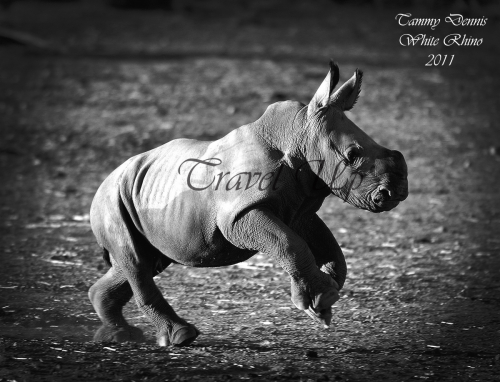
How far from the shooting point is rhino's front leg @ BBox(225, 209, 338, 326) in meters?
3.95

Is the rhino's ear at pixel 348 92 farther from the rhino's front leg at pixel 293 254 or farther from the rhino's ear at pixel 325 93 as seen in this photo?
the rhino's front leg at pixel 293 254

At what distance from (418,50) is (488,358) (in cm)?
1146

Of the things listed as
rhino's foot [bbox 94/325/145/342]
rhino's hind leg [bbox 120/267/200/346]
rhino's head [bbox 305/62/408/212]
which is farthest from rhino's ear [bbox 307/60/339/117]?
rhino's foot [bbox 94/325/145/342]

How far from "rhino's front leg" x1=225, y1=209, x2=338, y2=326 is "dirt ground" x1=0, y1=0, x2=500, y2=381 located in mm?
345

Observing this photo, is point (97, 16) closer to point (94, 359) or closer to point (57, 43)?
point (57, 43)

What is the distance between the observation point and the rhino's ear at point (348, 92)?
4211mm

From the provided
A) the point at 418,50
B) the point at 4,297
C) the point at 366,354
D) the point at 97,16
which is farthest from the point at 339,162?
the point at 97,16

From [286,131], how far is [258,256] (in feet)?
6.85

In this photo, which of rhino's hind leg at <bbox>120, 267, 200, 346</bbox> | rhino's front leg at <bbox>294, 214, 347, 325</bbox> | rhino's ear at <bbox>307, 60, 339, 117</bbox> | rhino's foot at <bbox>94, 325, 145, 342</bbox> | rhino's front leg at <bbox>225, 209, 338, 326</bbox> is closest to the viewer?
rhino's front leg at <bbox>225, 209, 338, 326</bbox>

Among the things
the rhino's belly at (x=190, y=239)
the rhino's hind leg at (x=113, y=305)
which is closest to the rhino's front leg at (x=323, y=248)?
the rhino's belly at (x=190, y=239)

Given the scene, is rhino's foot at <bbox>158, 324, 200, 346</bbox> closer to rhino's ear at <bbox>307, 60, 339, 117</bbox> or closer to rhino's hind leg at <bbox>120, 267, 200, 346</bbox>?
rhino's hind leg at <bbox>120, 267, 200, 346</bbox>

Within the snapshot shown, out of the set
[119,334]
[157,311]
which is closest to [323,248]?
[157,311]

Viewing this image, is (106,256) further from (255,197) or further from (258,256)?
(258,256)

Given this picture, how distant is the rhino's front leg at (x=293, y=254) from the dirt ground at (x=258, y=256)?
345mm
